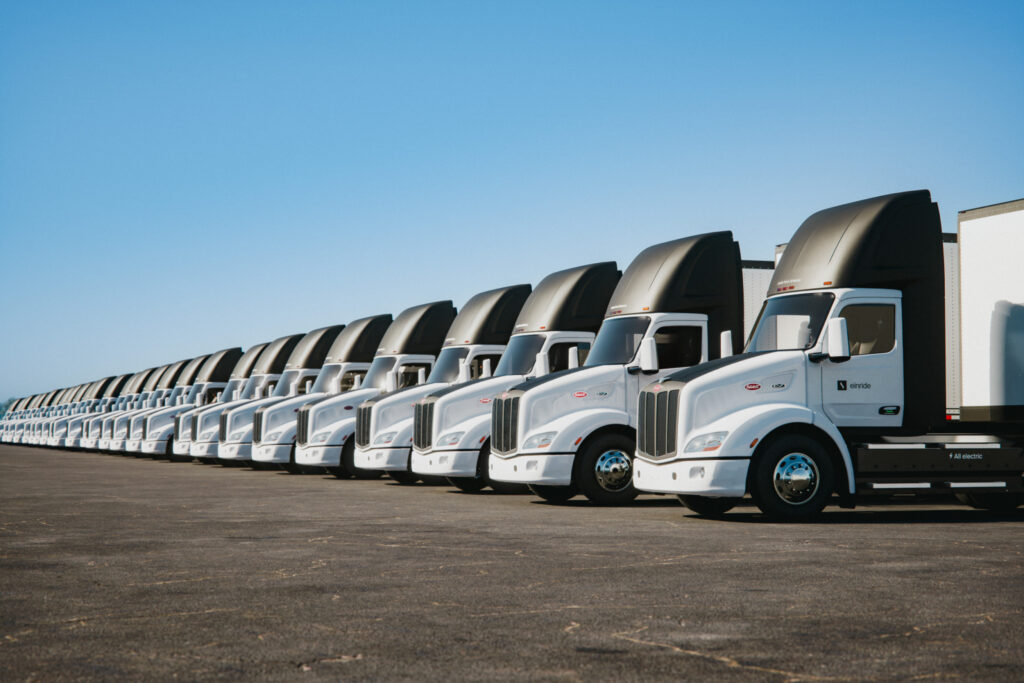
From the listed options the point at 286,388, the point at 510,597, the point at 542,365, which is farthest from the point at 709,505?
the point at 286,388

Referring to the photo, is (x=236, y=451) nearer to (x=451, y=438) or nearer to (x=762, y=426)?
(x=451, y=438)

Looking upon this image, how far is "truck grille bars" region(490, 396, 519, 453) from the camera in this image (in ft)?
53.9

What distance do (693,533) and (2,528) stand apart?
708 centimetres

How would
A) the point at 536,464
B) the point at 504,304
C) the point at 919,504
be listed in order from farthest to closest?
the point at 504,304 → the point at 919,504 → the point at 536,464

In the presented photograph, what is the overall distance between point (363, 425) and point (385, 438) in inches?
36.4

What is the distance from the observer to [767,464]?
1302 centimetres

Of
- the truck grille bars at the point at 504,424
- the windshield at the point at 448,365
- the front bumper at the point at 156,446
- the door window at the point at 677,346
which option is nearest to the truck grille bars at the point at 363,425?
the windshield at the point at 448,365

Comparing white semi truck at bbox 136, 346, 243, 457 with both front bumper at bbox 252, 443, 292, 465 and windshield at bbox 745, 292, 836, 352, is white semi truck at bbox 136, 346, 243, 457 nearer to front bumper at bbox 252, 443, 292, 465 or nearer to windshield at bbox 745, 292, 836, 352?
front bumper at bbox 252, 443, 292, 465

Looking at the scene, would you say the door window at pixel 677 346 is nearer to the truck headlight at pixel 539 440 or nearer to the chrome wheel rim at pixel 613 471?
the chrome wheel rim at pixel 613 471

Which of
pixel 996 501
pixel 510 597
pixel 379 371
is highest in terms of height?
pixel 379 371

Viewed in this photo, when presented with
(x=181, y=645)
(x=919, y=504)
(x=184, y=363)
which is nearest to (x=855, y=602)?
(x=181, y=645)

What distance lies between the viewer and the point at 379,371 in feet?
83.1

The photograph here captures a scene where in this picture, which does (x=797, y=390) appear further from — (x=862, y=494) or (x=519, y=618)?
(x=519, y=618)

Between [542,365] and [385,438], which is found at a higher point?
[542,365]
